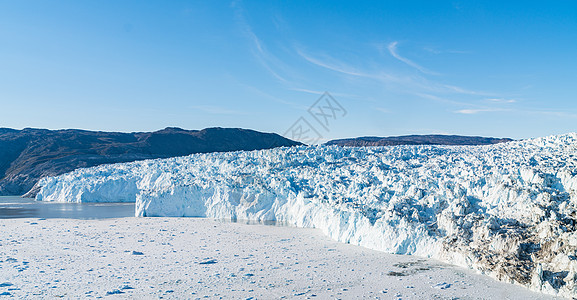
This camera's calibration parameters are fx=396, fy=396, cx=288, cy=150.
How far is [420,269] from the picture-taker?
9.70 m

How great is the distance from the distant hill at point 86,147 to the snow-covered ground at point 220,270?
38.1 m

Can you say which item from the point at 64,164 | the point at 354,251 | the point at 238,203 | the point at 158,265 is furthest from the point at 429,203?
the point at 64,164

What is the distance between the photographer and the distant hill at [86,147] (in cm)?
4812

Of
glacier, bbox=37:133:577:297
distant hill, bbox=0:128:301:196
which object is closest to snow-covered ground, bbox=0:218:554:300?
glacier, bbox=37:133:577:297

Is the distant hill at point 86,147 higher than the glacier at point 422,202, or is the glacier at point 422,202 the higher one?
the distant hill at point 86,147

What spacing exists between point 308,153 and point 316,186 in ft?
25.2

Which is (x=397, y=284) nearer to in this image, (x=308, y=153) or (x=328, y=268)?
(x=328, y=268)

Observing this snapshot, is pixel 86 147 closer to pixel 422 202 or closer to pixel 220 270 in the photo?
pixel 220 270

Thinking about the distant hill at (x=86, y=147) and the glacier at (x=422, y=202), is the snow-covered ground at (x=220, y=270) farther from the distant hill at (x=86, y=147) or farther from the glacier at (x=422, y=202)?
the distant hill at (x=86, y=147)

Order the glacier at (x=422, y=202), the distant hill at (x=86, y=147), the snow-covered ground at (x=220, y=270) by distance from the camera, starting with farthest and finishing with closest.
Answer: the distant hill at (x=86, y=147) → the glacier at (x=422, y=202) → the snow-covered ground at (x=220, y=270)

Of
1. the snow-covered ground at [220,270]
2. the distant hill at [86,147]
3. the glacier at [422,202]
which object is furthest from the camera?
the distant hill at [86,147]

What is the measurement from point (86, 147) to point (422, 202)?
6506 cm

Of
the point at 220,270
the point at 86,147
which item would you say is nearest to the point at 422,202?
the point at 220,270

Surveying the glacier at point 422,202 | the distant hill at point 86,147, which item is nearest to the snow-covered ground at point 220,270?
the glacier at point 422,202
